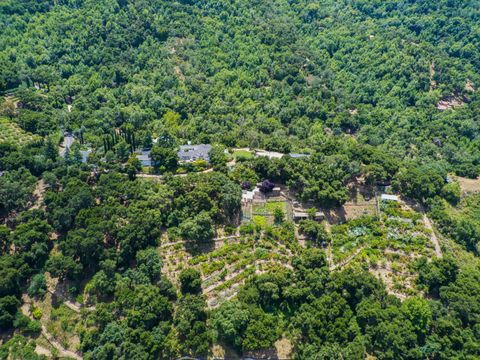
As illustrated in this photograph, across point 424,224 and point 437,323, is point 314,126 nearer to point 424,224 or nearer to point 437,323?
point 424,224

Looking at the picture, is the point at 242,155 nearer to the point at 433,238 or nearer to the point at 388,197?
the point at 388,197

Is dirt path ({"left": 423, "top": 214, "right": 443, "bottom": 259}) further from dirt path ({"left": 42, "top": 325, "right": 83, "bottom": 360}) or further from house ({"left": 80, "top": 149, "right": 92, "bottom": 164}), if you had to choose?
house ({"left": 80, "top": 149, "right": 92, "bottom": 164})

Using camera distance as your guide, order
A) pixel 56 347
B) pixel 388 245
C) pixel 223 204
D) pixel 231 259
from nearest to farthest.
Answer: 1. pixel 56 347
2. pixel 231 259
3. pixel 388 245
4. pixel 223 204

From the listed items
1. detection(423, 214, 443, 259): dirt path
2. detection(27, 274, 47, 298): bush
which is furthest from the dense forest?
detection(423, 214, 443, 259): dirt path

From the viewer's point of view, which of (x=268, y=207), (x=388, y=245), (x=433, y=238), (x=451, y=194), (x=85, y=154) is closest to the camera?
(x=388, y=245)

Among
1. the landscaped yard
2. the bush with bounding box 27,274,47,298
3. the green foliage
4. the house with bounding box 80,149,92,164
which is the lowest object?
the bush with bounding box 27,274,47,298

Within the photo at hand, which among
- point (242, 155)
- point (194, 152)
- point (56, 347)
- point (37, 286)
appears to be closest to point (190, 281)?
point (56, 347)
